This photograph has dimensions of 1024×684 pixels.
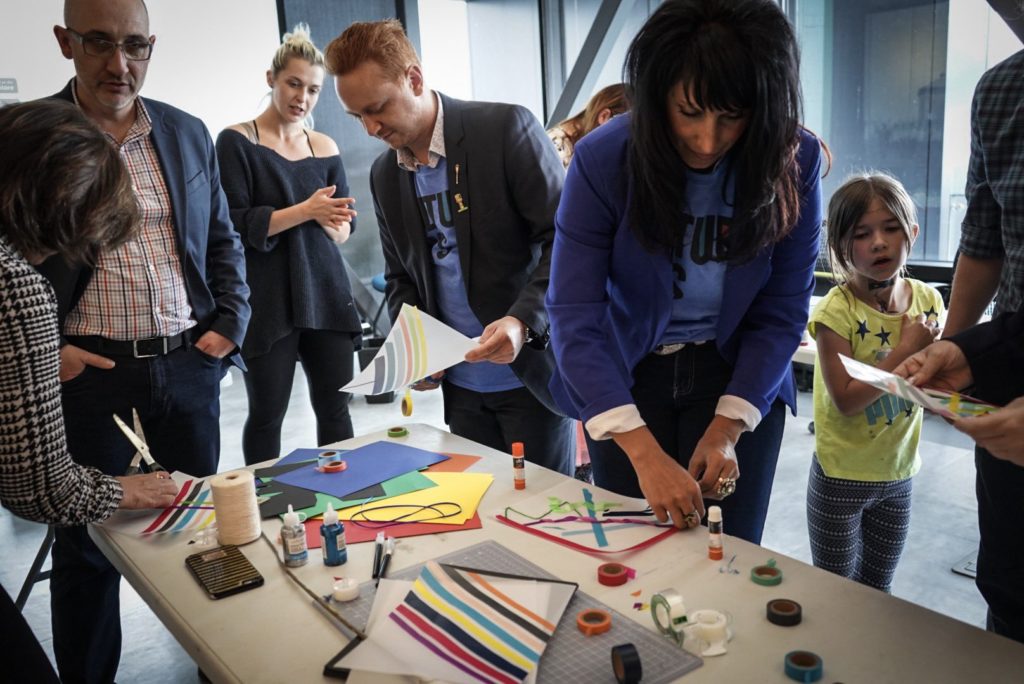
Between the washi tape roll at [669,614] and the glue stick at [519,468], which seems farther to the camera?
the glue stick at [519,468]

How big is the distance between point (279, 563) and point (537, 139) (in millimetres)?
1123

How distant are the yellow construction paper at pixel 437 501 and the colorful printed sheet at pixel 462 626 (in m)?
0.24

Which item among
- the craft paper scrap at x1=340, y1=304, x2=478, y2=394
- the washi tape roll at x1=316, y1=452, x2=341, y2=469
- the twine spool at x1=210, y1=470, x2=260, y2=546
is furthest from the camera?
the washi tape roll at x1=316, y1=452, x2=341, y2=469

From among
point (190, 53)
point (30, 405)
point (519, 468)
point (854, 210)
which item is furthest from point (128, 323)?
point (190, 53)

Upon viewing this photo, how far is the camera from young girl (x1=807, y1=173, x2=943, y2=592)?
77.6 inches

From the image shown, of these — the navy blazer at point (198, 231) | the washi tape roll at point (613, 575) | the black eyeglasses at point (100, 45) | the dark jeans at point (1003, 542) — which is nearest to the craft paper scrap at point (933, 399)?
the dark jeans at point (1003, 542)

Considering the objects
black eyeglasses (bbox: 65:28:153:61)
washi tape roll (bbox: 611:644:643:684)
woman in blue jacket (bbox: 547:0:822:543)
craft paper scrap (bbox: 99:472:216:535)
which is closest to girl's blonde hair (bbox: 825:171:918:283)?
woman in blue jacket (bbox: 547:0:822:543)

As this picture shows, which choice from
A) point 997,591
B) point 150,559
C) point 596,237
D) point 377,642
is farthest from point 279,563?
point 997,591

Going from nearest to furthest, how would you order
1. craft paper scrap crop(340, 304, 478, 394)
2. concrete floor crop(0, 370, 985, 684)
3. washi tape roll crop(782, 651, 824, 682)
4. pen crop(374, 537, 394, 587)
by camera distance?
washi tape roll crop(782, 651, 824, 682) → pen crop(374, 537, 394, 587) → craft paper scrap crop(340, 304, 478, 394) → concrete floor crop(0, 370, 985, 684)

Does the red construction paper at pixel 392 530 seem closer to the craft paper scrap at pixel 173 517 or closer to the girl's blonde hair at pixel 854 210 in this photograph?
the craft paper scrap at pixel 173 517

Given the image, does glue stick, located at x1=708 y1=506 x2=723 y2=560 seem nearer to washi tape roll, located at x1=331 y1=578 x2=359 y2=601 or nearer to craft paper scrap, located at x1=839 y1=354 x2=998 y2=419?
craft paper scrap, located at x1=839 y1=354 x2=998 y2=419

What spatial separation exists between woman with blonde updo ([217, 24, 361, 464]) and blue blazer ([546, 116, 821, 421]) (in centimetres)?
147

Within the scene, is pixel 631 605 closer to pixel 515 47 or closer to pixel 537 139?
pixel 537 139

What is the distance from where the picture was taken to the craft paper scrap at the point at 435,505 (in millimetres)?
1459
